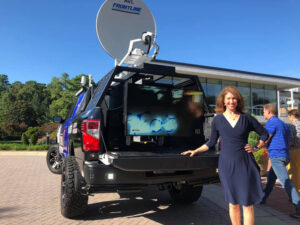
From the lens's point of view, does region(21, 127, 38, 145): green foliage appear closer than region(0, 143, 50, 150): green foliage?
No

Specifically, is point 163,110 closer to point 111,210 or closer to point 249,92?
point 111,210

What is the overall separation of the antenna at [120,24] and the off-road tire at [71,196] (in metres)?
3.69

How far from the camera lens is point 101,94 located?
132 inches

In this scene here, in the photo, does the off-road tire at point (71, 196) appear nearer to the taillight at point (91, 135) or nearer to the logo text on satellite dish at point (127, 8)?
the taillight at point (91, 135)

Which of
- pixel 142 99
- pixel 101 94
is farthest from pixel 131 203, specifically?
pixel 101 94

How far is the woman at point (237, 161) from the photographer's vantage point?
256cm

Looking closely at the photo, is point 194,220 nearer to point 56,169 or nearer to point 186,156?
point 186,156

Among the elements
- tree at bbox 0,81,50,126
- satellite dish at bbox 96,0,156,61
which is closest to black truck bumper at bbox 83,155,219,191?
satellite dish at bbox 96,0,156,61

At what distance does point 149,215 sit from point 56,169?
4.87 metres

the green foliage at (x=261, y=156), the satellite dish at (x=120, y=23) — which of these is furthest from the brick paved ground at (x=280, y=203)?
the satellite dish at (x=120, y=23)

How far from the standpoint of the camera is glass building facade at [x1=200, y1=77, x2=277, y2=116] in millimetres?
20734

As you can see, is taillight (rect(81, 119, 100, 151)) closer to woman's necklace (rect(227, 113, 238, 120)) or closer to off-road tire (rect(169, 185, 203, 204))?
woman's necklace (rect(227, 113, 238, 120))

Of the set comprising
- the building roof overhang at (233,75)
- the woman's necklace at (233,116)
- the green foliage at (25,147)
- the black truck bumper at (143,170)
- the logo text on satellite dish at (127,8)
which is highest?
the building roof overhang at (233,75)

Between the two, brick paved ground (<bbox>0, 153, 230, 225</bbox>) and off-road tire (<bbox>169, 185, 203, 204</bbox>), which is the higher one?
off-road tire (<bbox>169, 185, 203, 204</bbox>)
